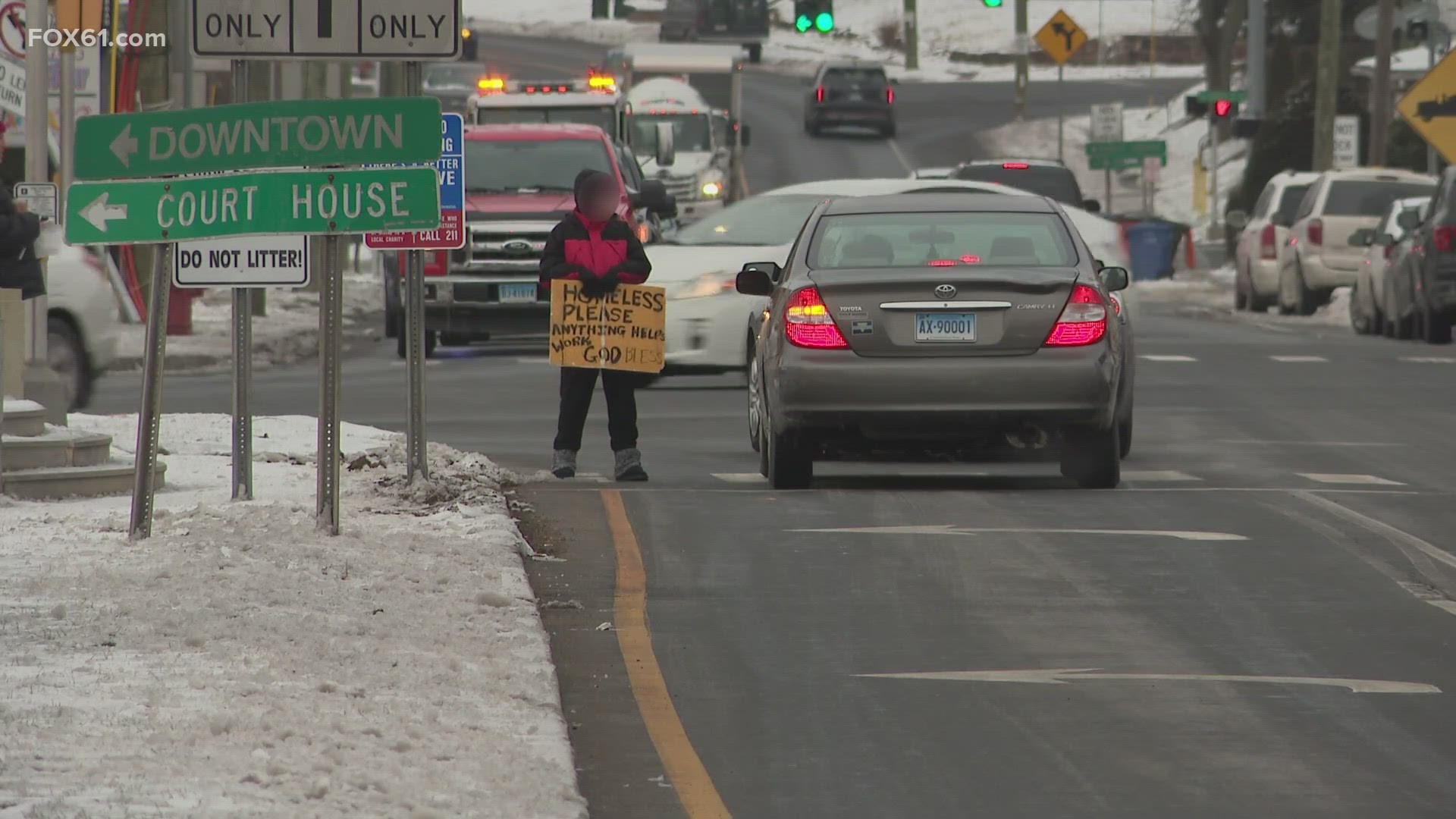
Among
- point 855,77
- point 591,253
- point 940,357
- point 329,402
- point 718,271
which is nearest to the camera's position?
point 329,402

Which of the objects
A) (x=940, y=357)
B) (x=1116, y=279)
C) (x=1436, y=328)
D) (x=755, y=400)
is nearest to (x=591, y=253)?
(x=755, y=400)

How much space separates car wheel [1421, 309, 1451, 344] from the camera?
2827 cm

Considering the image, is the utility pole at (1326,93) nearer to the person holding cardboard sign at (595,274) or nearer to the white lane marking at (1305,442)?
the white lane marking at (1305,442)

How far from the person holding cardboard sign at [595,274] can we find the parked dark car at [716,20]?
74.8 meters

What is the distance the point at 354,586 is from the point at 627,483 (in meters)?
4.42

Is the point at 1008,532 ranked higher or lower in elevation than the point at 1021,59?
lower

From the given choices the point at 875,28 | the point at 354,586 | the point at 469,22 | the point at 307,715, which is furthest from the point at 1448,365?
the point at 875,28

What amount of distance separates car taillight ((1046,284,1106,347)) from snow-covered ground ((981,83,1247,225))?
46.8 metres

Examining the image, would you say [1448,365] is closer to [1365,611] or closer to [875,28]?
[1365,611]

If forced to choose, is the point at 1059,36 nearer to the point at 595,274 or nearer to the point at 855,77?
the point at 855,77

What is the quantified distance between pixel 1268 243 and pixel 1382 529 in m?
24.9

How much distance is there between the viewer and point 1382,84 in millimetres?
45219

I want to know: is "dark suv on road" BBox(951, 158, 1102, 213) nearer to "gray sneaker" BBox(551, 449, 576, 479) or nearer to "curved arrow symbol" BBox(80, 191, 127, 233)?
"gray sneaker" BBox(551, 449, 576, 479)

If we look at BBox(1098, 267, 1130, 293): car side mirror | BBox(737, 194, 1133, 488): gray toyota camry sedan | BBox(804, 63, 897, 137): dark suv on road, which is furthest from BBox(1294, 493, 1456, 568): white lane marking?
BBox(804, 63, 897, 137): dark suv on road
